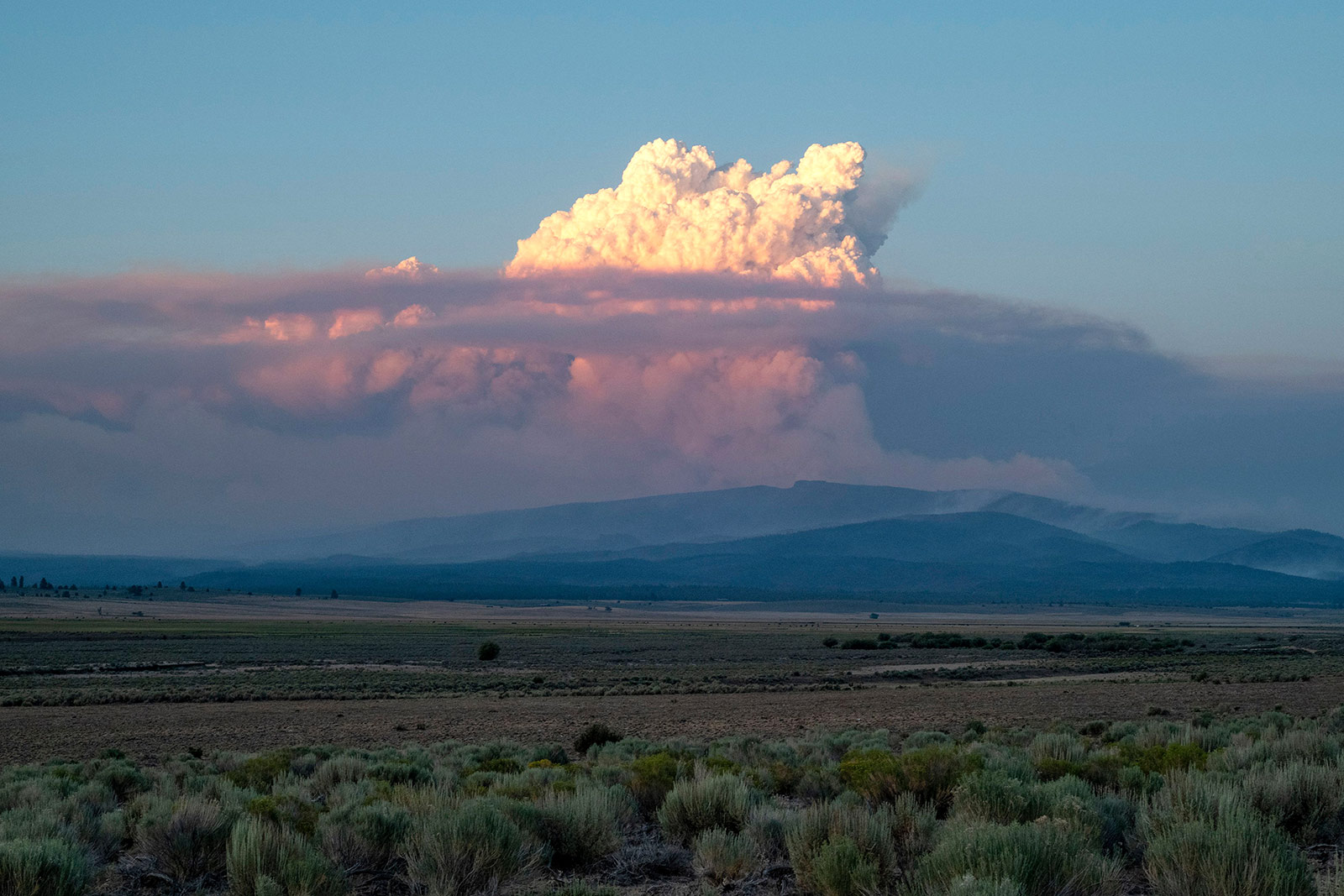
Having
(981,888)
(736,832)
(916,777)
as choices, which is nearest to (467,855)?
(736,832)

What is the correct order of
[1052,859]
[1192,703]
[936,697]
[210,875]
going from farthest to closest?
[936,697], [1192,703], [210,875], [1052,859]

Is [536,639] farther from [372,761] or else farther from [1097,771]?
[1097,771]

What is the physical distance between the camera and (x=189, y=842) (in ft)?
31.8

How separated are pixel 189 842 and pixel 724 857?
4598mm

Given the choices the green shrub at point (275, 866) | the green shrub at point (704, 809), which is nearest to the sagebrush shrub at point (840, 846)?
the green shrub at point (704, 809)

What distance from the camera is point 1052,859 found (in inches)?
289

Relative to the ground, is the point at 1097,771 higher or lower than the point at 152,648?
higher

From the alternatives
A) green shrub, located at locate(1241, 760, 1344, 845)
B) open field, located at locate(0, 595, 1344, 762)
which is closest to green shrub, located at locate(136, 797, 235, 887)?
green shrub, located at locate(1241, 760, 1344, 845)

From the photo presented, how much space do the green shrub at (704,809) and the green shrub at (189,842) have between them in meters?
4.03

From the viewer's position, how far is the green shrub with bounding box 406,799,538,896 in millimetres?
8570

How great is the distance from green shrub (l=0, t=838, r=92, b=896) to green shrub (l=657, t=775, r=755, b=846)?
5072 mm

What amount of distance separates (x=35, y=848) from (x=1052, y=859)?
7037mm

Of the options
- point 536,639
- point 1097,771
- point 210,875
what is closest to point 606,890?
point 210,875

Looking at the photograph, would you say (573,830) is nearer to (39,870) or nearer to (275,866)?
(275,866)
